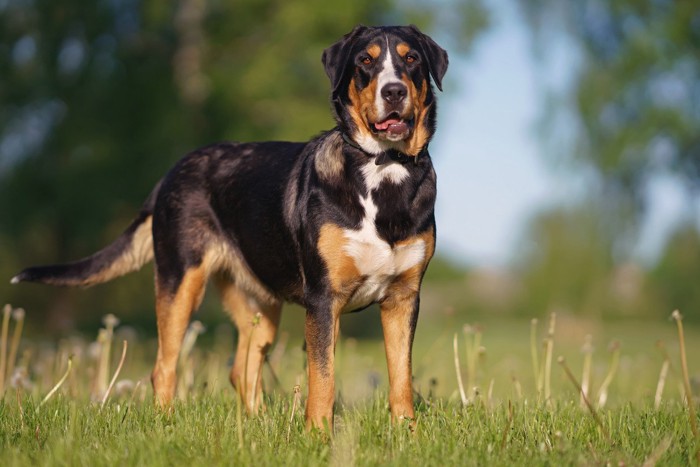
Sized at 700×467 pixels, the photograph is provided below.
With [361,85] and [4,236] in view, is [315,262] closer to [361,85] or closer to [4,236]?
[361,85]

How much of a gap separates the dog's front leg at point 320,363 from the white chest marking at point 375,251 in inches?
A: 12.3

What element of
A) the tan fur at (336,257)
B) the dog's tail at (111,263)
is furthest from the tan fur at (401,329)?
the dog's tail at (111,263)

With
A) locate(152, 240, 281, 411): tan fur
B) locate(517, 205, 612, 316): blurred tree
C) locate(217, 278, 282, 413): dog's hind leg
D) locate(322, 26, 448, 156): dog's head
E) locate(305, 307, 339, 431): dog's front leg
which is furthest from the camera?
locate(517, 205, 612, 316): blurred tree

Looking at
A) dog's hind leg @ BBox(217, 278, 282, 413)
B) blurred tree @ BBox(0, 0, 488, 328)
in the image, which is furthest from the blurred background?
dog's hind leg @ BBox(217, 278, 282, 413)

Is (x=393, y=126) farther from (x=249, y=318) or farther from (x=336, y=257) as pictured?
(x=249, y=318)

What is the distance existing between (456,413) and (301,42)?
14.3m

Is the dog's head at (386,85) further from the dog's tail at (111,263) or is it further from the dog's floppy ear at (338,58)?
the dog's tail at (111,263)

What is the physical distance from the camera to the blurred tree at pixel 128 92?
1733cm

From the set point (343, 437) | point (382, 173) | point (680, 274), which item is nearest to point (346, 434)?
point (343, 437)

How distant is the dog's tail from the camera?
254 inches

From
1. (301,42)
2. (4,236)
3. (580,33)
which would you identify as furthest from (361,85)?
(580,33)

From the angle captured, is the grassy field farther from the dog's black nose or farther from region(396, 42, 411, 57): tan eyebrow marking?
region(396, 42, 411, 57): tan eyebrow marking

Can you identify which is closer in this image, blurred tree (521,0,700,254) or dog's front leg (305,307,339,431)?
dog's front leg (305,307,339,431)

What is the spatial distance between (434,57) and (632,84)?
1542cm
